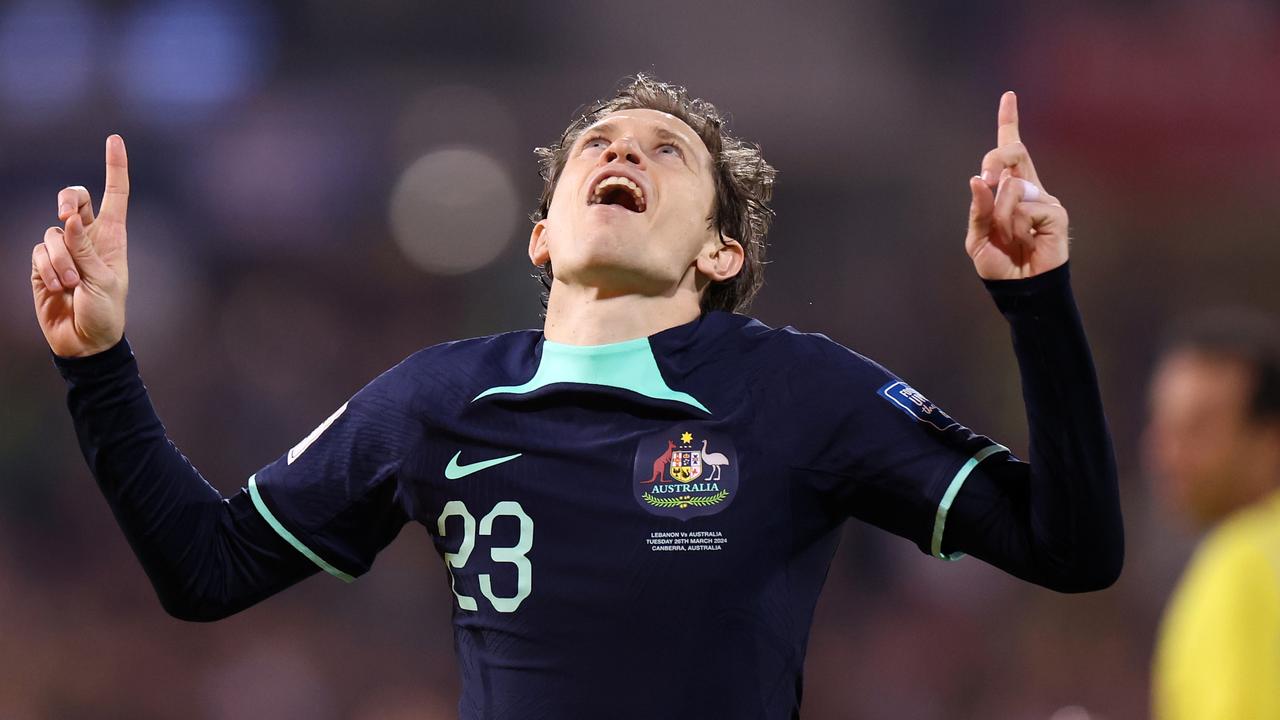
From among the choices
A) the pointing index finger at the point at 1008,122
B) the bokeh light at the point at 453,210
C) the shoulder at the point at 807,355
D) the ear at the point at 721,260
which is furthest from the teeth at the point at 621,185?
the bokeh light at the point at 453,210

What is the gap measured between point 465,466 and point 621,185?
2.42ft

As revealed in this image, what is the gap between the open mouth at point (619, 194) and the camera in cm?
311

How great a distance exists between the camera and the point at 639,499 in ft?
8.77

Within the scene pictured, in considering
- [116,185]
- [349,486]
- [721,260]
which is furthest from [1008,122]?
[116,185]

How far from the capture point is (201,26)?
10000 millimetres

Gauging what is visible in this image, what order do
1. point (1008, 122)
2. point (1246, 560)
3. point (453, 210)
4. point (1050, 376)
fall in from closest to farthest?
point (1050, 376) → point (1008, 122) → point (1246, 560) → point (453, 210)

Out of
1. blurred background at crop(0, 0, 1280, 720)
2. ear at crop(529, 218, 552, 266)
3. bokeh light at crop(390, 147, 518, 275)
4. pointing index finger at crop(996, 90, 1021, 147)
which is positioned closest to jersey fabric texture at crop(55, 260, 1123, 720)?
pointing index finger at crop(996, 90, 1021, 147)

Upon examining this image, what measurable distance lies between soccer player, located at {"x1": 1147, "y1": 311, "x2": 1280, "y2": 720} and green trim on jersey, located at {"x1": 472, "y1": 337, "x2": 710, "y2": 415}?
1.14 meters

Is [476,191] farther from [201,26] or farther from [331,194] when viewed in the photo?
[201,26]

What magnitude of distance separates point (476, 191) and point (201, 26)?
233cm

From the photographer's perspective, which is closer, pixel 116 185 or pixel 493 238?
pixel 116 185

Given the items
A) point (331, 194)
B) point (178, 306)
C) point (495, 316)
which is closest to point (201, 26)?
point (331, 194)

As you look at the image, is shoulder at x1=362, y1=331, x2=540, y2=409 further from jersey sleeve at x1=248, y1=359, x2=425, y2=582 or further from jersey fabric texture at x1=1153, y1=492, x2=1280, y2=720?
jersey fabric texture at x1=1153, y1=492, x2=1280, y2=720

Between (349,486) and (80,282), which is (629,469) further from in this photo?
(80,282)
